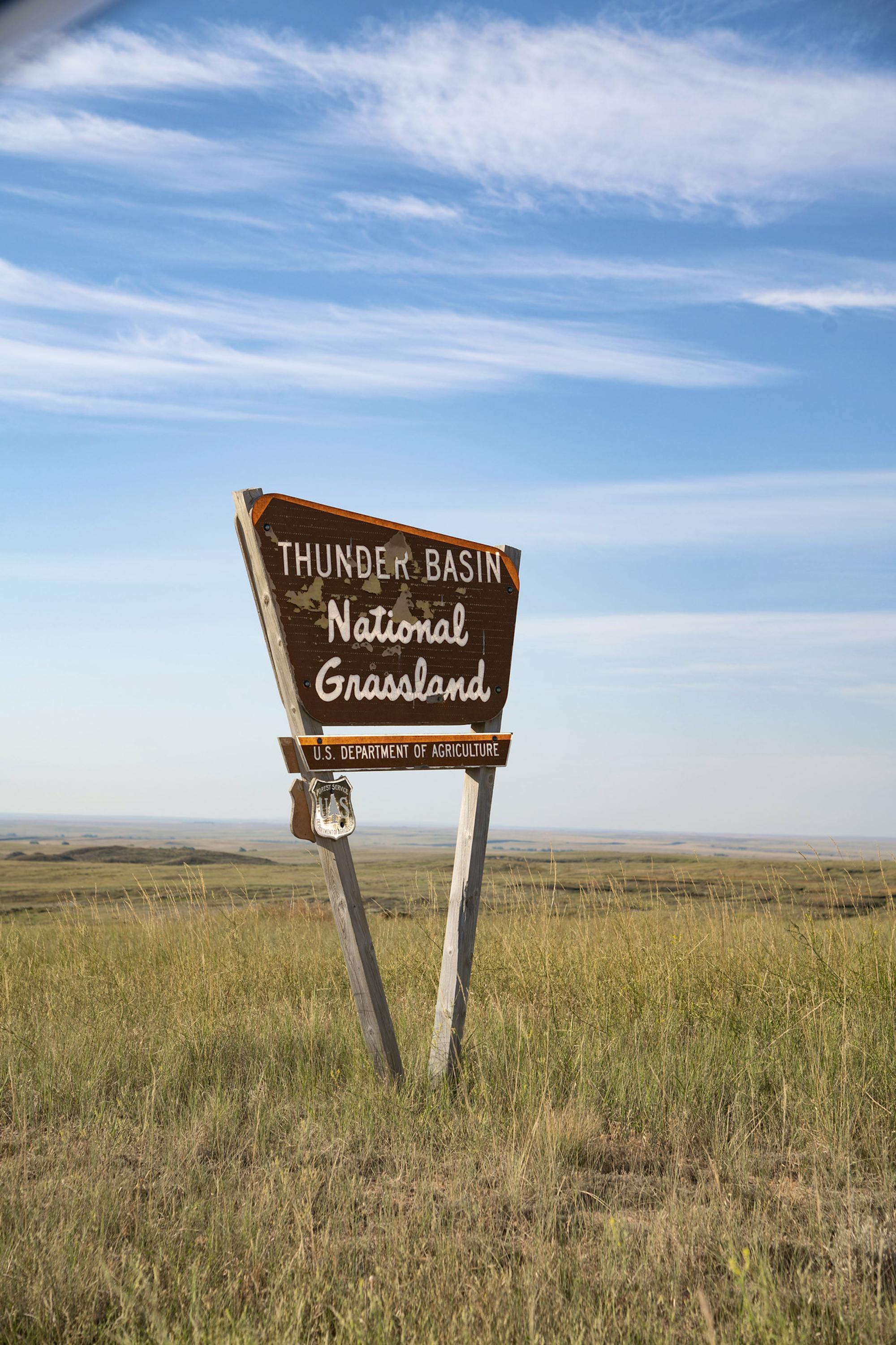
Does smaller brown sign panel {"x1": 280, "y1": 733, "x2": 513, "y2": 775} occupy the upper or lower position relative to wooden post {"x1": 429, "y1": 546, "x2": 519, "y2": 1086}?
upper

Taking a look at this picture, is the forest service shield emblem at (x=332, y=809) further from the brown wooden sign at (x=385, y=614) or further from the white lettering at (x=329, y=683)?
the white lettering at (x=329, y=683)

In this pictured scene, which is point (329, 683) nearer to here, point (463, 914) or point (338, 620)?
point (338, 620)

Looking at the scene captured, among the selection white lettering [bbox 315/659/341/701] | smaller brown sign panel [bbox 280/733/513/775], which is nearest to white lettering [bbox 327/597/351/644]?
white lettering [bbox 315/659/341/701]

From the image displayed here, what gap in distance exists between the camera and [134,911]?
10422mm

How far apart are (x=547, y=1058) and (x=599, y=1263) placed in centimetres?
187

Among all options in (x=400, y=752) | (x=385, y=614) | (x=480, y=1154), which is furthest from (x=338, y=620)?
(x=480, y=1154)

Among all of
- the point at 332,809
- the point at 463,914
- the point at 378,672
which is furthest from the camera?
the point at 463,914

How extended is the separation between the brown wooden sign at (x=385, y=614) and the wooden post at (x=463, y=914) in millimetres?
417

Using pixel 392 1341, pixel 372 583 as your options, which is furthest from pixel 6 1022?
pixel 392 1341

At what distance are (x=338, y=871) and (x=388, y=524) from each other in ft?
6.51

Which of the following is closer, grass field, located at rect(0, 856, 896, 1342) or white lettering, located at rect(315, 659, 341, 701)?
grass field, located at rect(0, 856, 896, 1342)

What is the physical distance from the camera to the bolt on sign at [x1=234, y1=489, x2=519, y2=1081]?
16.8 ft

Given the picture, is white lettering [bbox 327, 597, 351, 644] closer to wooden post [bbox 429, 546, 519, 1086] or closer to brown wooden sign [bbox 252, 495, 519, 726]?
brown wooden sign [bbox 252, 495, 519, 726]

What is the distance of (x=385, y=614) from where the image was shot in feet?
18.0
